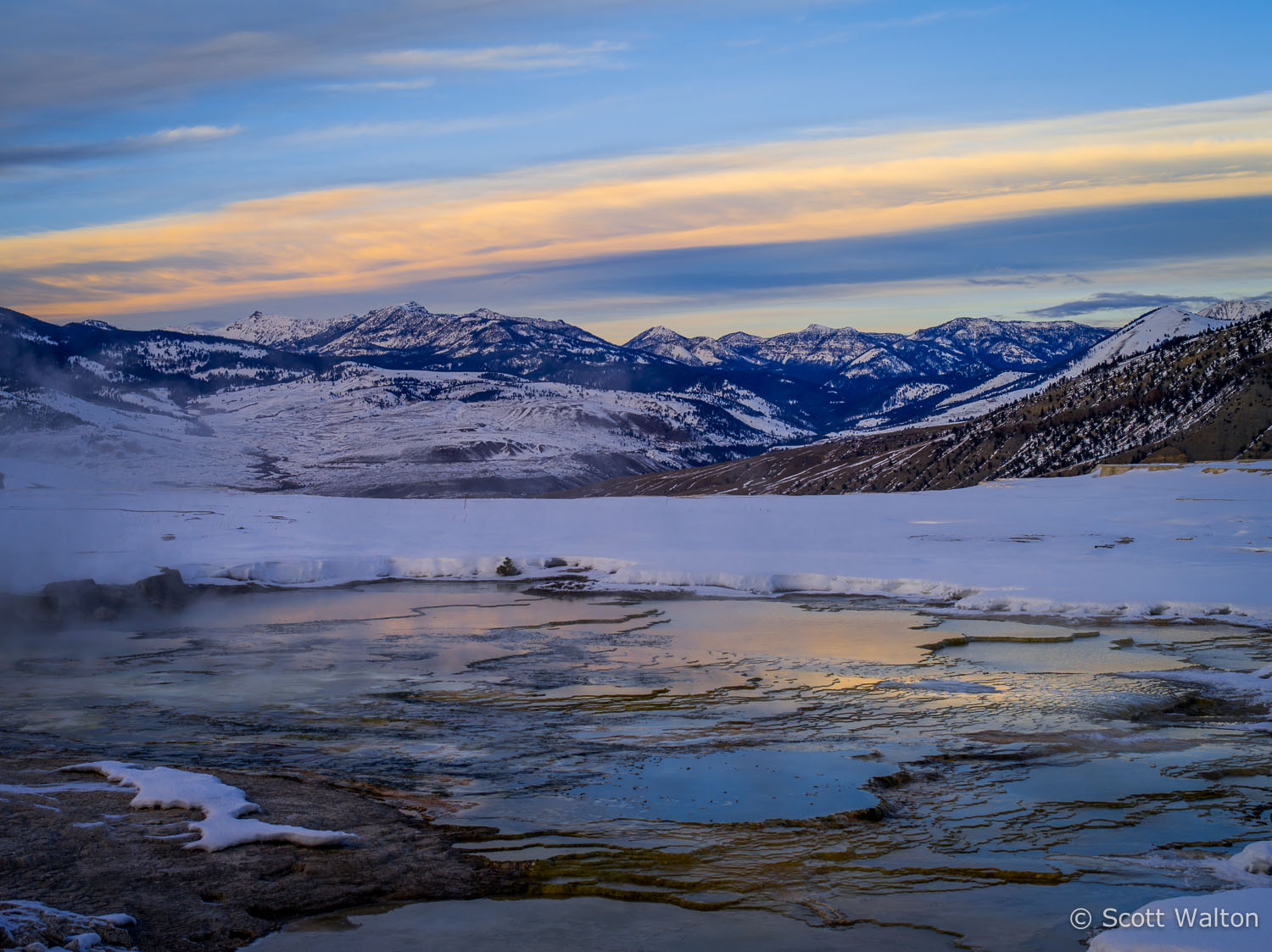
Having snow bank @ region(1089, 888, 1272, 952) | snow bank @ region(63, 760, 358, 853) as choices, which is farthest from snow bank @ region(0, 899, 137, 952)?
snow bank @ region(1089, 888, 1272, 952)

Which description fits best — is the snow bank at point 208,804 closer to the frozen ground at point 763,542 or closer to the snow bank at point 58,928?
the snow bank at point 58,928

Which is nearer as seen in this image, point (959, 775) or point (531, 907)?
point (531, 907)

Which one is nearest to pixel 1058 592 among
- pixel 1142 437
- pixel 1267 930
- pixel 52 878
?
pixel 1267 930

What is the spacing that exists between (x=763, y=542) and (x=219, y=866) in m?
26.3

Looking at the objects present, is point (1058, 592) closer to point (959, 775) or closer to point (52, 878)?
point (959, 775)

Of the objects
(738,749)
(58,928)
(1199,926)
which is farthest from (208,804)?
(1199,926)

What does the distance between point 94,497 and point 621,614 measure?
106ft

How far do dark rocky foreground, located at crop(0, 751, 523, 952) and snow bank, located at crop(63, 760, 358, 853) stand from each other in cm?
11

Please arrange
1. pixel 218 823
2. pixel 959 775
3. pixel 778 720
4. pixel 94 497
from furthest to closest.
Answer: pixel 94 497 → pixel 778 720 → pixel 959 775 → pixel 218 823

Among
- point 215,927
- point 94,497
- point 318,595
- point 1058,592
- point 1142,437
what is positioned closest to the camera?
point 215,927

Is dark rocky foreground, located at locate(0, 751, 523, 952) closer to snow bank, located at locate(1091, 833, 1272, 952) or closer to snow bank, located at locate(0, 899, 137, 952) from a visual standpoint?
snow bank, located at locate(0, 899, 137, 952)

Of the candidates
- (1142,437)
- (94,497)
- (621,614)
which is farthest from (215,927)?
(1142,437)

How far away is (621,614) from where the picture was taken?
24.4m

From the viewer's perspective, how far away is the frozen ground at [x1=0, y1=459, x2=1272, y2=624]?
24812 millimetres
